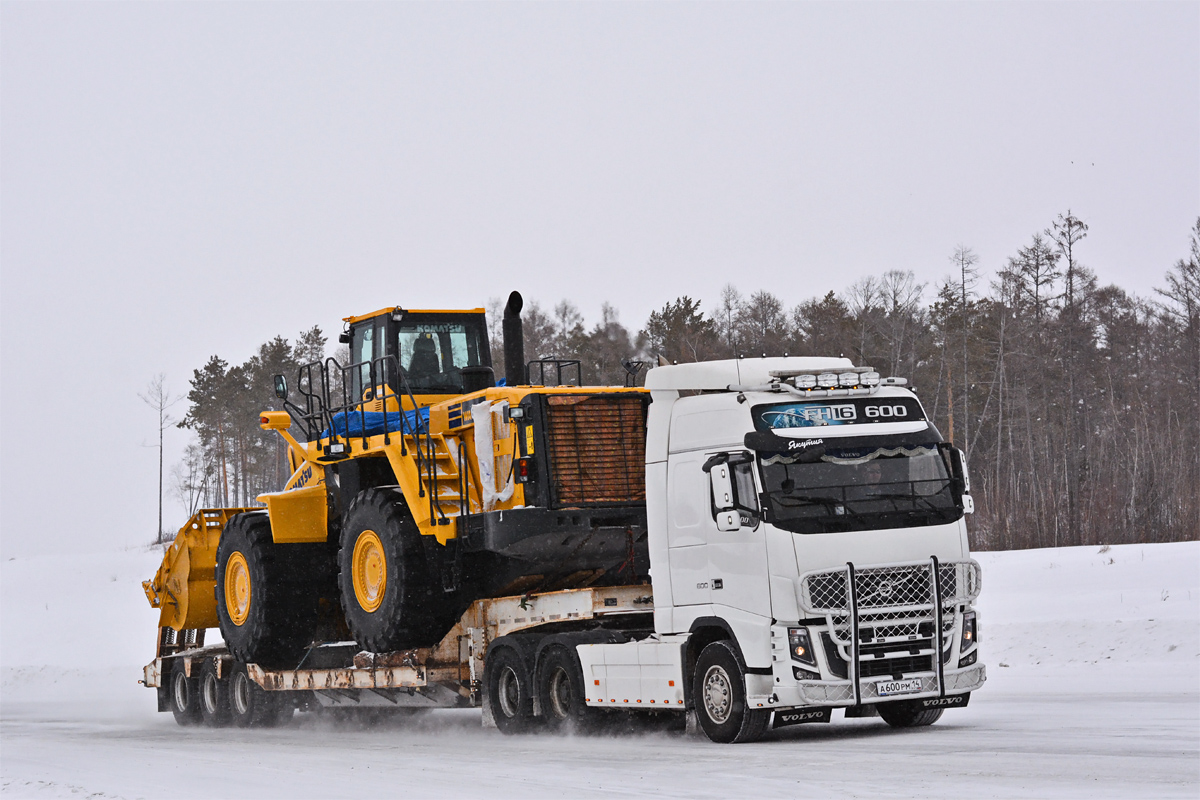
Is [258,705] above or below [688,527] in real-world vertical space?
below

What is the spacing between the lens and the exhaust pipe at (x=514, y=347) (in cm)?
1509

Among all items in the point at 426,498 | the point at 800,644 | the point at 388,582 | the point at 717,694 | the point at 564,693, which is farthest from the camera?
the point at 388,582

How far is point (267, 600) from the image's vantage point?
54.7 ft

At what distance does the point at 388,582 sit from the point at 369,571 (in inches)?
23.8

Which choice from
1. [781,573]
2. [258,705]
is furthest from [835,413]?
[258,705]

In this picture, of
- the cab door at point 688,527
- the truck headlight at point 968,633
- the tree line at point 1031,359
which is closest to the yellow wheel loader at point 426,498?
the cab door at point 688,527

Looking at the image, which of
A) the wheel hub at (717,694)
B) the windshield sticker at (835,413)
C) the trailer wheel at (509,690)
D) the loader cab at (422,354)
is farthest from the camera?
the loader cab at (422,354)

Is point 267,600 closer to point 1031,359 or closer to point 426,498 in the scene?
point 426,498

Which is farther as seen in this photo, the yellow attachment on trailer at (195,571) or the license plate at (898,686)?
the yellow attachment on trailer at (195,571)

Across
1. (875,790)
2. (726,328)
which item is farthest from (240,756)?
(726,328)

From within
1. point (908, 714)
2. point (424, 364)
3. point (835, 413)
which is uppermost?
point (424, 364)

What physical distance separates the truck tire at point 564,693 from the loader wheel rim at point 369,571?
7.11 ft

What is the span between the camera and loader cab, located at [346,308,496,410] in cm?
1590

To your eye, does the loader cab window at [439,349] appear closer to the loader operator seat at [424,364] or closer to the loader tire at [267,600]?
the loader operator seat at [424,364]
